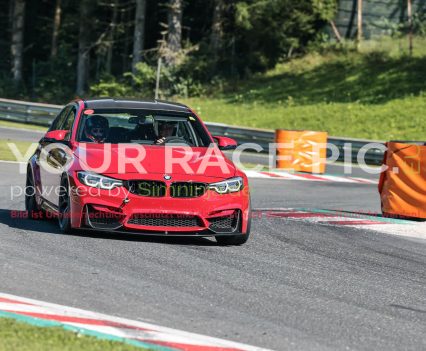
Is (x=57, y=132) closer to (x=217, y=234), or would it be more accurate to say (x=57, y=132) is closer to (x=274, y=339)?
(x=217, y=234)

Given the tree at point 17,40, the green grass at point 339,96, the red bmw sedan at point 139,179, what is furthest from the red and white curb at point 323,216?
the tree at point 17,40

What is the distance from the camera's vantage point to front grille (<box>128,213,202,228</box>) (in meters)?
10.0

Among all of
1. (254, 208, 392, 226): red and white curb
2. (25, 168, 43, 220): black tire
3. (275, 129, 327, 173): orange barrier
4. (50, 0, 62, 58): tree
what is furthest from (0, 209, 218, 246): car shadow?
(50, 0, 62, 58): tree

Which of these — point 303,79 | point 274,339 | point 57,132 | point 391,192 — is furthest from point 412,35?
point 274,339

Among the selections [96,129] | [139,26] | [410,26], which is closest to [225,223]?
[96,129]

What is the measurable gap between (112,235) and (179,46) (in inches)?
1497

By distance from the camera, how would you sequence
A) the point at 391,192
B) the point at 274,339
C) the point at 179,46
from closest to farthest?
the point at 274,339 < the point at 391,192 < the point at 179,46

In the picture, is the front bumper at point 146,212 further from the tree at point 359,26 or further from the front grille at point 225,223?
the tree at point 359,26

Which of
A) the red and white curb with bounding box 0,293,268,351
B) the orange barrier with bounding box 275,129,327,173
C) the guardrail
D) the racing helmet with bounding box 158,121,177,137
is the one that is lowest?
the guardrail

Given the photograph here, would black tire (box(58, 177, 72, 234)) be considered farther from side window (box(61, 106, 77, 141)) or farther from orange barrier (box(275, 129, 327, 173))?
orange barrier (box(275, 129, 327, 173))

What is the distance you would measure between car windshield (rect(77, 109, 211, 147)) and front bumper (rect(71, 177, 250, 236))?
1154mm

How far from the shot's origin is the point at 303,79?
44.9 metres

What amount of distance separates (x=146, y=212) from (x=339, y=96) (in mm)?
31705

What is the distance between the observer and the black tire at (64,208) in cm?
1028
